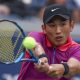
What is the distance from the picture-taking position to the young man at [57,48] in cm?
561

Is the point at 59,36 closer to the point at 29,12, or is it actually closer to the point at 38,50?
the point at 38,50

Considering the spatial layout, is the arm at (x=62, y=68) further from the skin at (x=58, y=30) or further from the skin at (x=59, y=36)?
the skin at (x=58, y=30)

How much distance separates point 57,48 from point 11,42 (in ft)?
1.87

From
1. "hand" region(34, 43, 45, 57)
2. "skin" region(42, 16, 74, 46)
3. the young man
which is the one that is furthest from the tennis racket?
"skin" region(42, 16, 74, 46)

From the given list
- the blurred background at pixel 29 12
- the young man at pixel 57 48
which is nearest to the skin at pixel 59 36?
the young man at pixel 57 48

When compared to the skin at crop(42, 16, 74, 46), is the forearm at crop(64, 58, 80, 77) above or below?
below

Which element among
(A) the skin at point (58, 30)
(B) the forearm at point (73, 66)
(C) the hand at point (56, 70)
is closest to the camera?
(C) the hand at point (56, 70)

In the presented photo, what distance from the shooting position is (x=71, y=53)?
5.90m

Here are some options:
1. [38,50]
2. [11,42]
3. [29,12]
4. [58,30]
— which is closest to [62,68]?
[38,50]

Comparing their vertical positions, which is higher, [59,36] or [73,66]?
[59,36]

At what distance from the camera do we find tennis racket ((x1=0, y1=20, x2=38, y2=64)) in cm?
561

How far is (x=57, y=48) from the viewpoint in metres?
5.95

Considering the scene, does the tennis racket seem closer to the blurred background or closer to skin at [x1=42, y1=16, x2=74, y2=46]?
skin at [x1=42, y1=16, x2=74, y2=46]

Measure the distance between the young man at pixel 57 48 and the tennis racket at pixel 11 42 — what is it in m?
0.22
